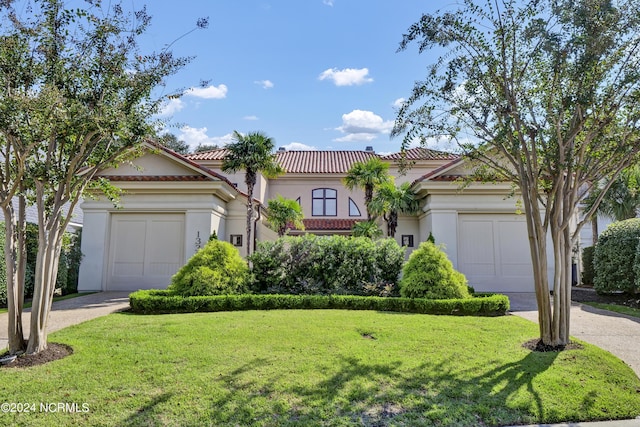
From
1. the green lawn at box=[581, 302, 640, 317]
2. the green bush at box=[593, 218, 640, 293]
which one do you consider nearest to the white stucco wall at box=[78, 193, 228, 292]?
the green lawn at box=[581, 302, 640, 317]

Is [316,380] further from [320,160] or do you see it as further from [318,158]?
[318,158]

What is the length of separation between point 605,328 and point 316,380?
22.7ft

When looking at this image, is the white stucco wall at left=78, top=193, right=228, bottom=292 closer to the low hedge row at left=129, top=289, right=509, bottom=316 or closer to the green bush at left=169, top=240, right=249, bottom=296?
the green bush at left=169, top=240, right=249, bottom=296

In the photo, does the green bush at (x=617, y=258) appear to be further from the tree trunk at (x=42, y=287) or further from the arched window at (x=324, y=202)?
the arched window at (x=324, y=202)

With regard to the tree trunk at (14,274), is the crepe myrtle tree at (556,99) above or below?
above

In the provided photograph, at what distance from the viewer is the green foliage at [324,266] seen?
1113 centimetres

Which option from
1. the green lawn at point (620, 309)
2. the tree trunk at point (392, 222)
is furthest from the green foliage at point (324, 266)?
the green lawn at point (620, 309)

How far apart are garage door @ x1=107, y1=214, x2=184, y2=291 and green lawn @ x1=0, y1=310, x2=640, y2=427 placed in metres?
7.70

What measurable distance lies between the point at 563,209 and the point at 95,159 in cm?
744

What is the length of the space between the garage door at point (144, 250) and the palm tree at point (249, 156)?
8.70ft

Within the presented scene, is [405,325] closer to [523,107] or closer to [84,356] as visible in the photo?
[523,107]

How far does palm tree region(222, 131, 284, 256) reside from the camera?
1505 centimetres

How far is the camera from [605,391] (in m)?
4.45

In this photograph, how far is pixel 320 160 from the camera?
2709 centimetres
